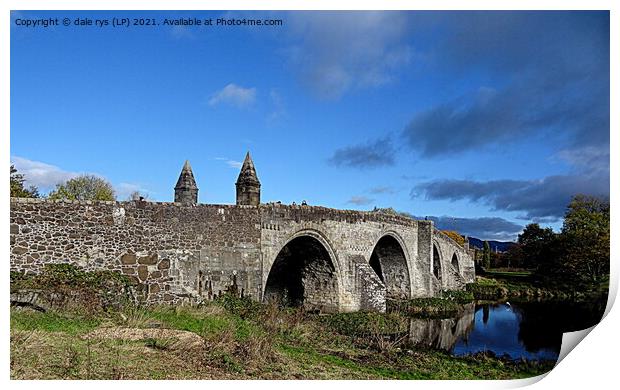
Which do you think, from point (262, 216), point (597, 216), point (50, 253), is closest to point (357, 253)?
point (262, 216)

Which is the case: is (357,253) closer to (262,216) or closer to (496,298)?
(262,216)

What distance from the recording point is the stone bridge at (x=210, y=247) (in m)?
10.4

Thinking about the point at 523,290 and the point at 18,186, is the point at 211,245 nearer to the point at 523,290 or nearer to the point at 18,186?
the point at 18,186

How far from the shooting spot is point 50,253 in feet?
33.5

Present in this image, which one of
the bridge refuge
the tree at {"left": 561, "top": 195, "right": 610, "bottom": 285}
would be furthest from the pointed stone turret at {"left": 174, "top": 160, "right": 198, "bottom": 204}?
the tree at {"left": 561, "top": 195, "right": 610, "bottom": 285}

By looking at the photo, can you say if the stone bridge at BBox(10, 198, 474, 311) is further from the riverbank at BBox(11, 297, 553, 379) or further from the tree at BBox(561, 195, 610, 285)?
the tree at BBox(561, 195, 610, 285)

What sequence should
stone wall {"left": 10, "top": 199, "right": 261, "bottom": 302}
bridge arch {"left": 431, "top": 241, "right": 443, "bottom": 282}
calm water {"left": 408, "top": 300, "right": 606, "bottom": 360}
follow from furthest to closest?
bridge arch {"left": 431, "top": 241, "right": 443, "bottom": 282} → calm water {"left": 408, "top": 300, "right": 606, "bottom": 360} → stone wall {"left": 10, "top": 199, "right": 261, "bottom": 302}

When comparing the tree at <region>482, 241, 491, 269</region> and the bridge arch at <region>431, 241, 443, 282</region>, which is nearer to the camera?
the bridge arch at <region>431, 241, 443, 282</region>

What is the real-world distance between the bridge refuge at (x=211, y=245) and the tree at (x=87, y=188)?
15024 millimetres

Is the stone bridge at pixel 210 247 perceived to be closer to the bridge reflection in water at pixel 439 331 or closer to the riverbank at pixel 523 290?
the bridge reflection in water at pixel 439 331

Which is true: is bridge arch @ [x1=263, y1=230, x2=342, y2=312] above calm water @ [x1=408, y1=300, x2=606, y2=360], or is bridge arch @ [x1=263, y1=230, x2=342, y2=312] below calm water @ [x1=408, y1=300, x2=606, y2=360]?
above

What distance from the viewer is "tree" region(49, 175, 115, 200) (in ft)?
90.2

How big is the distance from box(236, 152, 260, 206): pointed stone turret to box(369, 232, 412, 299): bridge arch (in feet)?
33.6

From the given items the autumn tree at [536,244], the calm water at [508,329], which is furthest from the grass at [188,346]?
the autumn tree at [536,244]
